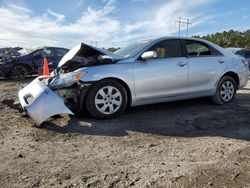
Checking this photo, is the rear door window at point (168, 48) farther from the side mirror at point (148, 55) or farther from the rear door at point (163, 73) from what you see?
the side mirror at point (148, 55)

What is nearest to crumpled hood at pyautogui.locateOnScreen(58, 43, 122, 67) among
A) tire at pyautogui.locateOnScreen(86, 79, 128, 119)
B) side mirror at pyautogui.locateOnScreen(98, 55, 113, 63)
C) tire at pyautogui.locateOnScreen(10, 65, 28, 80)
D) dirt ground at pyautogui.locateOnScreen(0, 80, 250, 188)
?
side mirror at pyautogui.locateOnScreen(98, 55, 113, 63)

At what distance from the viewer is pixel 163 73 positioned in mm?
6133

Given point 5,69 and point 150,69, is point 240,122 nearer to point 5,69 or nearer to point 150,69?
point 150,69

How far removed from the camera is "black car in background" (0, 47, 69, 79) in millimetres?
13766

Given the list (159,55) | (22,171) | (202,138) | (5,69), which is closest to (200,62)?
(159,55)

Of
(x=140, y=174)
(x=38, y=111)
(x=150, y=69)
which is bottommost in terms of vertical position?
(x=140, y=174)

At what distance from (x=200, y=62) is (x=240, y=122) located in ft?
5.45

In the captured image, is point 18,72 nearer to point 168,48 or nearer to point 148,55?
point 168,48

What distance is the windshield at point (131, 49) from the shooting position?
246 inches

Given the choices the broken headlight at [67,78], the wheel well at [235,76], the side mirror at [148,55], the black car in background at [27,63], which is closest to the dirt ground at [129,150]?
the broken headlight at [67,78]

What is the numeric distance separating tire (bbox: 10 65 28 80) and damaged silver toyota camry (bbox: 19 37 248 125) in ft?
27.0

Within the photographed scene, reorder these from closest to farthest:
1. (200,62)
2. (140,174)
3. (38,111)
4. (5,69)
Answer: (140,174) < (38,111) < (200,62) < (5,69)

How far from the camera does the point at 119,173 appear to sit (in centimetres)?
337

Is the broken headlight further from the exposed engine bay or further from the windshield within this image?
the windshield
